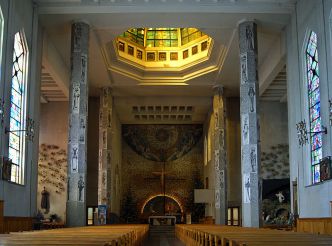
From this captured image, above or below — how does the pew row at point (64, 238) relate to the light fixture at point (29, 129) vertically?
Result: below

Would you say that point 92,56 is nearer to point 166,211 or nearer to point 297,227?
point 297,227

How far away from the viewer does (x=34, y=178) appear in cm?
1577

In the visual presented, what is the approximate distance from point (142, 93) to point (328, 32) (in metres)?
15.3

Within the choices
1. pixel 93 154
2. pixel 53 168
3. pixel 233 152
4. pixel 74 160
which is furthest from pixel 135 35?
pixel 74 160

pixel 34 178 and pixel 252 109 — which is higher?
pixel 252 109

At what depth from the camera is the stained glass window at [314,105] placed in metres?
14.3

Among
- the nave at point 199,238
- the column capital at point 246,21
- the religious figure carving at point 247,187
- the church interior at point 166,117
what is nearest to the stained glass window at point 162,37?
the church interior at point 166,117

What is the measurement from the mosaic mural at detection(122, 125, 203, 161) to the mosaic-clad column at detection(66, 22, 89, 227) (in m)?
17.6

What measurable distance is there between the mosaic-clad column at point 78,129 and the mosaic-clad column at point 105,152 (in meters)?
8.45

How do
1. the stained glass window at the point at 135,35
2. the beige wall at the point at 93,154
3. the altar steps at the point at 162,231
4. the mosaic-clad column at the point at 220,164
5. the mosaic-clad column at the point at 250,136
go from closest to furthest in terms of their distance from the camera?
1. the mosaic-clad column at the point at 250,136
2. the mosaic-clad column at the point at 220,164
3. the stained glass window at the point at 135,35
4. the altar steps at the point at 162,231
5. the beige wall at the point at 93,154

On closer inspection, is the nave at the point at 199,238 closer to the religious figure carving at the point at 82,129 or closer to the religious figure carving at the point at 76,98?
the religious figure carving at the point at 82,129

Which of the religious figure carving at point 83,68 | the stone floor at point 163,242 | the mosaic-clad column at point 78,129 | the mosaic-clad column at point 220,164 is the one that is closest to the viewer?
the mosaic-clad column at point 78,129

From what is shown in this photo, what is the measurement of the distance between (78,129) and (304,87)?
722 centimetres

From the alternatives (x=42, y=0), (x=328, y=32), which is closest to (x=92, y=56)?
(x=42, y=0)
